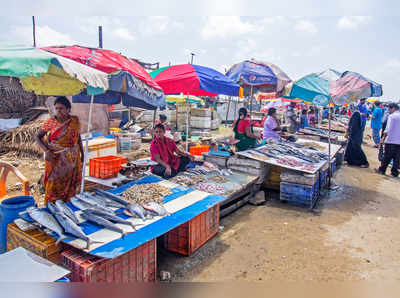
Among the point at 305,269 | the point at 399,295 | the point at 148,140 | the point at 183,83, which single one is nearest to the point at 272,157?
the point at 183,83

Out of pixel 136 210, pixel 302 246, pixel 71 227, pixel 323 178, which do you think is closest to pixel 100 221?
pixel 71 227

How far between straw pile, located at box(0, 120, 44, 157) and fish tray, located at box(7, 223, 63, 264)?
774 centimetres

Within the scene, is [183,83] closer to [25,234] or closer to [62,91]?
[62,91]

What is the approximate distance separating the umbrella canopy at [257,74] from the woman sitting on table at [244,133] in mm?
1719

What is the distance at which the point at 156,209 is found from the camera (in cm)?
351

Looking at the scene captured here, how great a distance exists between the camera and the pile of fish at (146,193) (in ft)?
12.7

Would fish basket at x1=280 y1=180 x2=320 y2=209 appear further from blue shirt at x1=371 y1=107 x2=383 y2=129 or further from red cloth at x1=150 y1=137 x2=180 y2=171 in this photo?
blue shirt at x1=371 y1=107 x2=383 y2=129

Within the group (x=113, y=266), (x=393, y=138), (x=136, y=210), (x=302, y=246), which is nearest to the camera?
(x=113, y=266)

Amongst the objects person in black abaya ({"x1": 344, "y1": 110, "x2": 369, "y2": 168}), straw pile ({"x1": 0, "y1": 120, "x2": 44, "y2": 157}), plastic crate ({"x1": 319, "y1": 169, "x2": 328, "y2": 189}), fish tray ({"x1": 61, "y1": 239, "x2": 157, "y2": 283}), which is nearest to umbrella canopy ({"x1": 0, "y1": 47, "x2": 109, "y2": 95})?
fish tray ({"x1": 61, "y1": 239, "x2": 157, "y2": 283})

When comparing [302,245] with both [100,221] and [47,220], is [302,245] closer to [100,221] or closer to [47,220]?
[100,221]

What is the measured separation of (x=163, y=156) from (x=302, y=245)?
3017mm

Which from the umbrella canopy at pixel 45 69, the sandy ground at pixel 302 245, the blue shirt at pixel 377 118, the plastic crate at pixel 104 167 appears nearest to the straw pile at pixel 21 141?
the sandy ground at pixel 302 245

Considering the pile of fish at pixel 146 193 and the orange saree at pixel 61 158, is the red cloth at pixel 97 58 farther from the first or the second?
the pile of fish at pixel 146 193

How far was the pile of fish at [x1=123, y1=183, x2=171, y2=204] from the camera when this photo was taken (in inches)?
152
